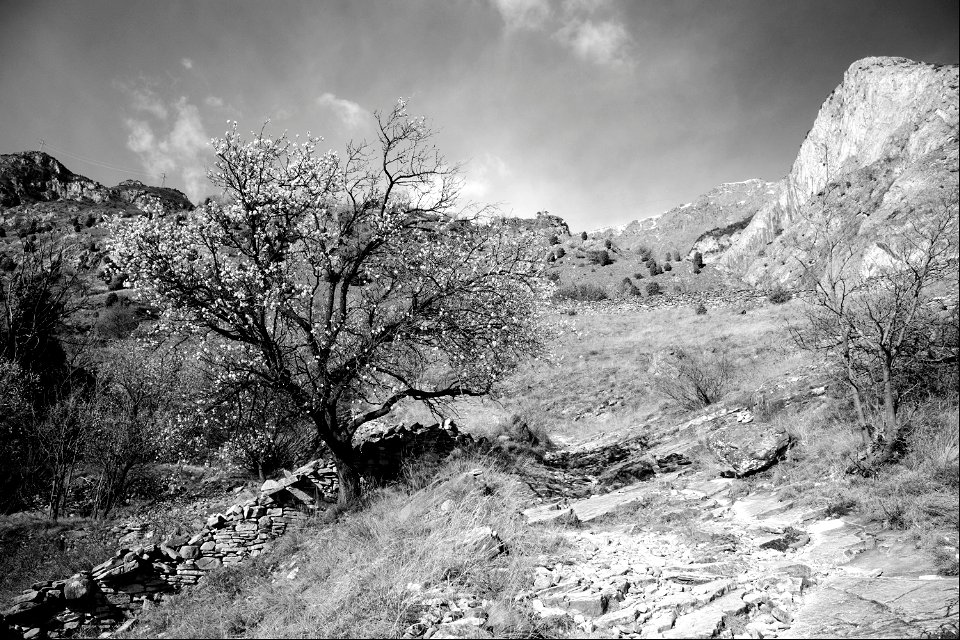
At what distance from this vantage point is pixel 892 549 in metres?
4.89

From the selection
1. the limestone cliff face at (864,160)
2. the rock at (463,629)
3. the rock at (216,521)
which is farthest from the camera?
the limestone cliff face at (864,160)

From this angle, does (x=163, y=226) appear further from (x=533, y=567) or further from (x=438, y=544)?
(x=533, y=567)

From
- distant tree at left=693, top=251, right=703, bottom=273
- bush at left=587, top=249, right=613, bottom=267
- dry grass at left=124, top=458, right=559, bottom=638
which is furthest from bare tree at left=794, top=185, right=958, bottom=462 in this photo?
bush at left=587, top=249, right=613, bottom=267

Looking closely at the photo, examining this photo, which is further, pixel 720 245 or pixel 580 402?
pixel 720 245

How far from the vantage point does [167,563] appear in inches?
373

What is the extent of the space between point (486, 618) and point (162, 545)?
888 cm

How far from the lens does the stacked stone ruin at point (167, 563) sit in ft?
27.2

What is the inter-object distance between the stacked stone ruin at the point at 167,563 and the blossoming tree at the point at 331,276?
1559mm

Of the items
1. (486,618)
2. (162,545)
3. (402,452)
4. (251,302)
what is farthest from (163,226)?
(486,618)

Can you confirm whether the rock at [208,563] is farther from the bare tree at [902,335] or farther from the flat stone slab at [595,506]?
the bare tree at [902,335]

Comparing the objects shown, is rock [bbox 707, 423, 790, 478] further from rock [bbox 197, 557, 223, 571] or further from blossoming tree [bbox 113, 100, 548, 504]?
rock [bbox 197, 557, 223, 571]

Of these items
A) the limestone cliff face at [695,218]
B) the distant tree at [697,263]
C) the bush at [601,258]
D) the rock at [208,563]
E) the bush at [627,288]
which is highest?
the limestone cliff face at [695,218]

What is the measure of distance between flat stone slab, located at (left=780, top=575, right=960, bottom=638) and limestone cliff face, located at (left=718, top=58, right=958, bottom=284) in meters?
23.5

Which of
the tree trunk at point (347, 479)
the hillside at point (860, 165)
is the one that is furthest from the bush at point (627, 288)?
the tree trunk at point (347, 479)
